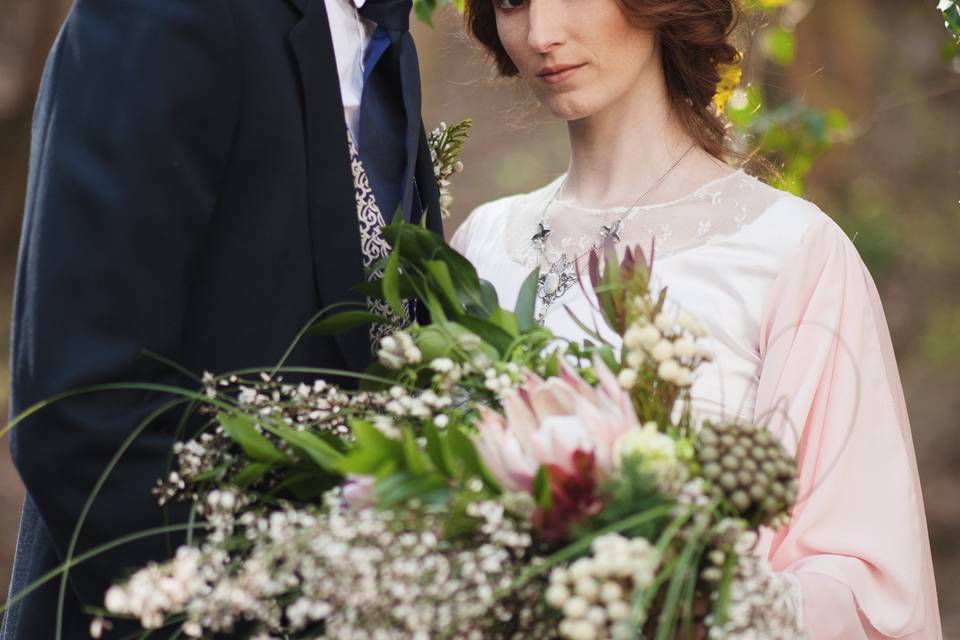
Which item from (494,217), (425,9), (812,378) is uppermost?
(425,9)

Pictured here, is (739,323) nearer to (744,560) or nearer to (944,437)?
(744,560)

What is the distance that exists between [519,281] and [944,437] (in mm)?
6011

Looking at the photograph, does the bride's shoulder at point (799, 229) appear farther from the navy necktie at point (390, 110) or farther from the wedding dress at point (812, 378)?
the navy necktie at point (390, 110)

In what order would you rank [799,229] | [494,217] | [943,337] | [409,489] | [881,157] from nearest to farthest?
[409,489] → [799,229] → [494,217] → [943,337] → [881,157]

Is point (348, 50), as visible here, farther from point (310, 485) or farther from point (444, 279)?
point (310, 485)

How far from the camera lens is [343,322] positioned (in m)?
1.88

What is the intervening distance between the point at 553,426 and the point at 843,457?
944mm

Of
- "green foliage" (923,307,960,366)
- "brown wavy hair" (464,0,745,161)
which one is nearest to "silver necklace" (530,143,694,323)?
"brown wavy hair" (464,0,745,161)

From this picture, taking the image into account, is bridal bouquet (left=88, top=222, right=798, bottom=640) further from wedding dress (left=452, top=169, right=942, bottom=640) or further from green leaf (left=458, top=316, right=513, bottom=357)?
wedding dress (left=452, top=169, right=942, bottom=640)

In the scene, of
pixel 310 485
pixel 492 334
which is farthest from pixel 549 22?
pixel 310 485

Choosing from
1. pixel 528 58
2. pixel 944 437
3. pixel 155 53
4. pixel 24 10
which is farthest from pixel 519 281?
pixel 944 437

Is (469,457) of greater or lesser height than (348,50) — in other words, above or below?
below

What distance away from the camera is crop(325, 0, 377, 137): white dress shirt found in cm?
221

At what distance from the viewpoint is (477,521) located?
1.37 m
